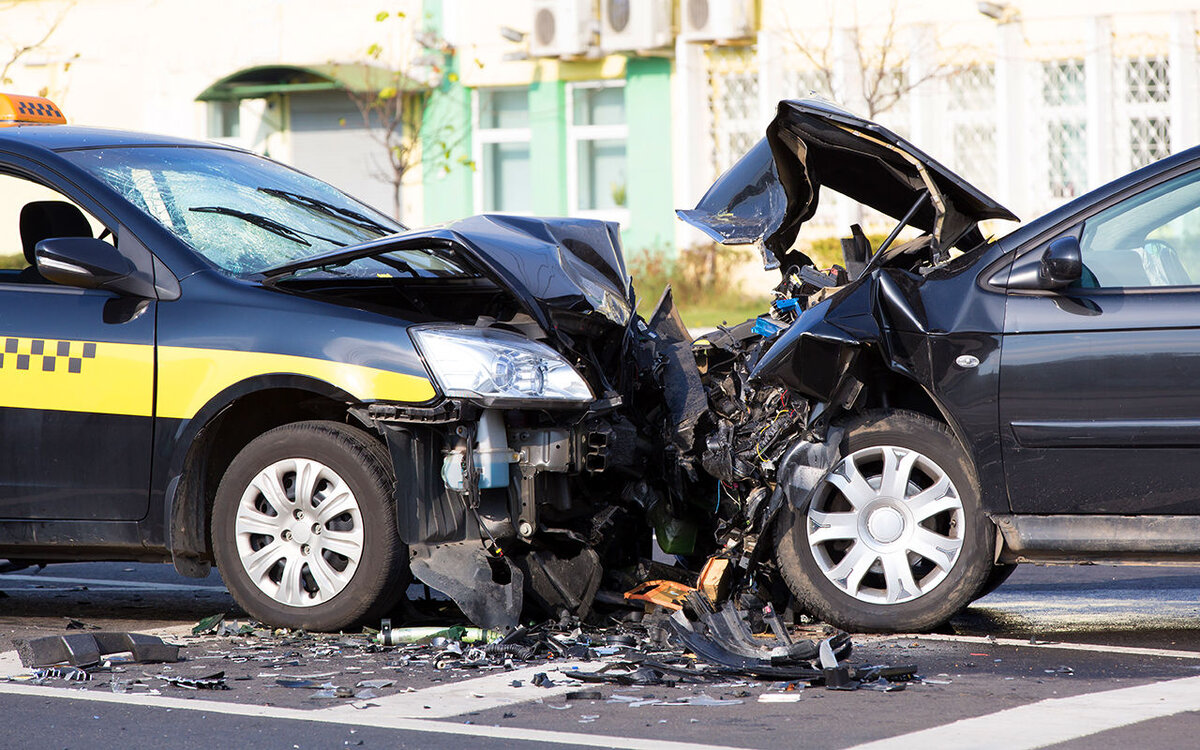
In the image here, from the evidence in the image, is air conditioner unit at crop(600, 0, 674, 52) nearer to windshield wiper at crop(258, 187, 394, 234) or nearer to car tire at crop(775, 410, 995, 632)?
windshield wiper at crop(258, 187, 394, 234)

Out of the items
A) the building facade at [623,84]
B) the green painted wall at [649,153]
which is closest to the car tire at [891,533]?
the building facade at [623,84]

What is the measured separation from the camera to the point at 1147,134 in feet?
69.6

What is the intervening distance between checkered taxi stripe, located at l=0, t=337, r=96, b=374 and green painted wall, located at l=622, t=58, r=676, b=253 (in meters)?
18.5

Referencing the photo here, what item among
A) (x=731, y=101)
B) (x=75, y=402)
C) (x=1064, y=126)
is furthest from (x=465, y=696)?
(x=731, y=101)

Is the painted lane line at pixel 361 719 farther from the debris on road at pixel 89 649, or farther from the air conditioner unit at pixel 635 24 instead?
the air conditioner unit at pixel 635 24

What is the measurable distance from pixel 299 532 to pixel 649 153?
1918 cm

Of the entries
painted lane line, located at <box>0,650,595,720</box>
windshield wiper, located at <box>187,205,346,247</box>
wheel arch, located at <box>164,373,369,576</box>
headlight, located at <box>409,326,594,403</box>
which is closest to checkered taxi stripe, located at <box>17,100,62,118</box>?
windshield wiper, located at <box>187,205,346,247</box>

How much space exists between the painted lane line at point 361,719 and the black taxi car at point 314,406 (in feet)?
3.09

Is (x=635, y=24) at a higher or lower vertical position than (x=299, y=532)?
higher

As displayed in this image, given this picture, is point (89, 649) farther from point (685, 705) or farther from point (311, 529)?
point (685, 705)

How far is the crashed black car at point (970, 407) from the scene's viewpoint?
5.62m

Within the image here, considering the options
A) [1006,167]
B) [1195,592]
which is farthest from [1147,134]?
[1195,592]

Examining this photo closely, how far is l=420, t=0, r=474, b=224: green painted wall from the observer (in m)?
25.8

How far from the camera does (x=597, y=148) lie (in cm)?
2544
